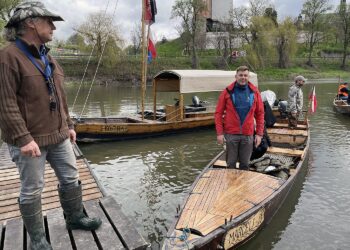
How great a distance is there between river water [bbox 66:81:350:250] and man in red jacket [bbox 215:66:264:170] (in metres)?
1.68

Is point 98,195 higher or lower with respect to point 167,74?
lower

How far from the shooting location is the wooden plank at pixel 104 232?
11.8 feet

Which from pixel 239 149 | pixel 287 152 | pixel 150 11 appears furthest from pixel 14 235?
pixel 150 11

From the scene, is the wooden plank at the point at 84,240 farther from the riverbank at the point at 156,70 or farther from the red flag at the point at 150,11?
the riverbank at the point at 156,70

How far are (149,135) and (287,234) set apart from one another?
7817mm

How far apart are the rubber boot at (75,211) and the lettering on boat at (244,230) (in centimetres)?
185

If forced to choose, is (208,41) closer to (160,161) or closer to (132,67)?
(132,67)

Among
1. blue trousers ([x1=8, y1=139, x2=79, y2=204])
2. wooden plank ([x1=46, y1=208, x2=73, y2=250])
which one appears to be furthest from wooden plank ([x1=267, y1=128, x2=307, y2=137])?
blue trousers ([x1=8, y1=139, x2=79, y2=204])

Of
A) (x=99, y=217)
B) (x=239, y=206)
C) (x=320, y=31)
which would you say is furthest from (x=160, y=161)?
(x=320, y=31)

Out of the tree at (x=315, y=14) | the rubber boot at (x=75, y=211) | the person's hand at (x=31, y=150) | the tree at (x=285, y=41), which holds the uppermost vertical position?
the tree at (x=315, y=14)

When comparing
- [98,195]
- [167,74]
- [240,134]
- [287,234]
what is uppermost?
[167,74]

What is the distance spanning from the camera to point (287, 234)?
605 cm

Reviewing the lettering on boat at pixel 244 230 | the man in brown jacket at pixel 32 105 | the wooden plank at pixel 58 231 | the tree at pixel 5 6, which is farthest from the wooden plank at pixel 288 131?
the tree at pixel 5 6

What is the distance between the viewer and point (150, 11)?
1391 cm
